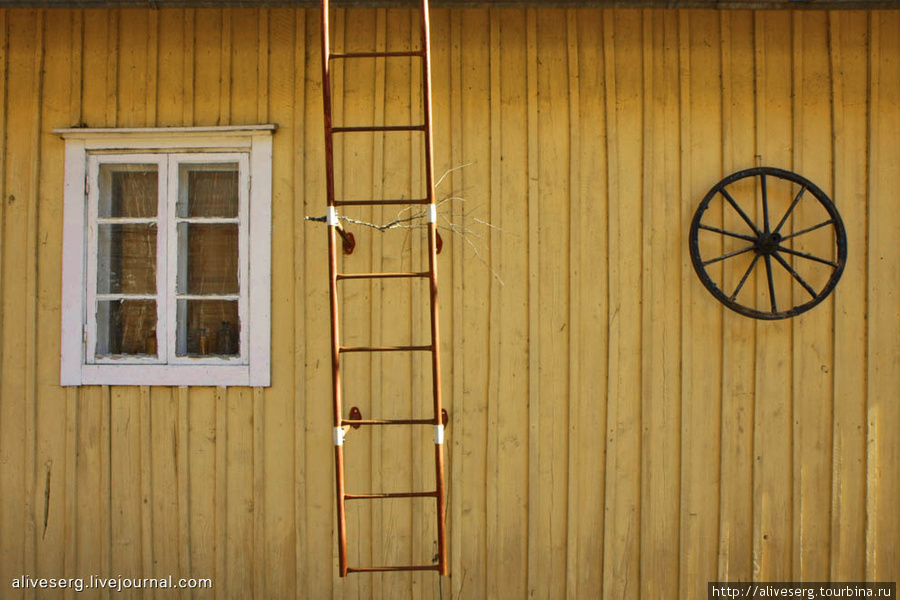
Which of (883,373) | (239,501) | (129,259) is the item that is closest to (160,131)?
(129,259)

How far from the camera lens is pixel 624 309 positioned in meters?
3.73

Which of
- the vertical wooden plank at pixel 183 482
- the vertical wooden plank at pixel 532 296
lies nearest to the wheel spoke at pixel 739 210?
the vertical wooden plank at pixel 532 296

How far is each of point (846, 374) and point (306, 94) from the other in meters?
3.16

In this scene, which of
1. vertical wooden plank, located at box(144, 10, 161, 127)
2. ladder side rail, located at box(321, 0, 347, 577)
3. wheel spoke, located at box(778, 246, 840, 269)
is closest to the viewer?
ladder side rail, located at box(321, 0, 347, 577)

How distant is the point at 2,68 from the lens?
383 cm

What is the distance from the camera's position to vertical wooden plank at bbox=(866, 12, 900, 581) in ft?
12.1

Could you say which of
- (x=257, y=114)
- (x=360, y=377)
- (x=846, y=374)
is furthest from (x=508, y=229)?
(x=846, y=374)

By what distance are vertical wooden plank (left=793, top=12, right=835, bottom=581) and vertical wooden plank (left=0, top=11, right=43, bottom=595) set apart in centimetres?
398

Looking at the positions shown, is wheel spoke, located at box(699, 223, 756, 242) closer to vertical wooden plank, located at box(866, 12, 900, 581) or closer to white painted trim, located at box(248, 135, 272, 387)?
vertical wooden plank, located at box(866, 12, 900, 581)

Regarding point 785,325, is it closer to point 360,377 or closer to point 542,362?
point 542,362

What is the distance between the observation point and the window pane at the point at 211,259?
3.83m

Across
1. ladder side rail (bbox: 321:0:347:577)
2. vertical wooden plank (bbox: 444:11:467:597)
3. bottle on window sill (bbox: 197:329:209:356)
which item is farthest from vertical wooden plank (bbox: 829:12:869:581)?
bottle on window sill (bbox: 197:329:209:356)

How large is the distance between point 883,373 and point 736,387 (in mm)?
753

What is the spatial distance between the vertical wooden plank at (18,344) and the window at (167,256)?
215 mm
